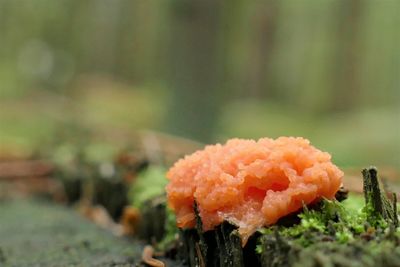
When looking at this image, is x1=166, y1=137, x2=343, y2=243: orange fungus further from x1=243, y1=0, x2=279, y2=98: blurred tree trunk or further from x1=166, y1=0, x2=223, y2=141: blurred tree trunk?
x1=243, y1=0, x2=279, y2=98: blurred tree trunk

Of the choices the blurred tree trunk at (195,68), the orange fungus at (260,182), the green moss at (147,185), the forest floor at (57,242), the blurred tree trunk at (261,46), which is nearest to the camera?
the orange fungus at (260,182)

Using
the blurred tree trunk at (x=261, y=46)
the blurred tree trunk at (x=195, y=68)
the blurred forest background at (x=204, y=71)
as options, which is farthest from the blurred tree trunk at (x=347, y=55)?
the blurred tree trunk at (x=195, y=68)

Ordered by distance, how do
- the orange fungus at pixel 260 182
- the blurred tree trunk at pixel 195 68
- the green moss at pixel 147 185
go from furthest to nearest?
the blurred tree trunk at pixel 195 68 → the green moss at pixel 147 185 → the orange fungus at pixel 260 182

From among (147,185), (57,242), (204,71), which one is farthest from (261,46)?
(57,242)

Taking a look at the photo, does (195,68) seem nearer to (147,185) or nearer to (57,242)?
(147,185)

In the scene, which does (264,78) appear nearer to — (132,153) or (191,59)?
(191,59)

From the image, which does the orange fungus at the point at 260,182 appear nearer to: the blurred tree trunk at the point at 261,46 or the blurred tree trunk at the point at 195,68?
the blurred tree trunk at the point at 195,68
